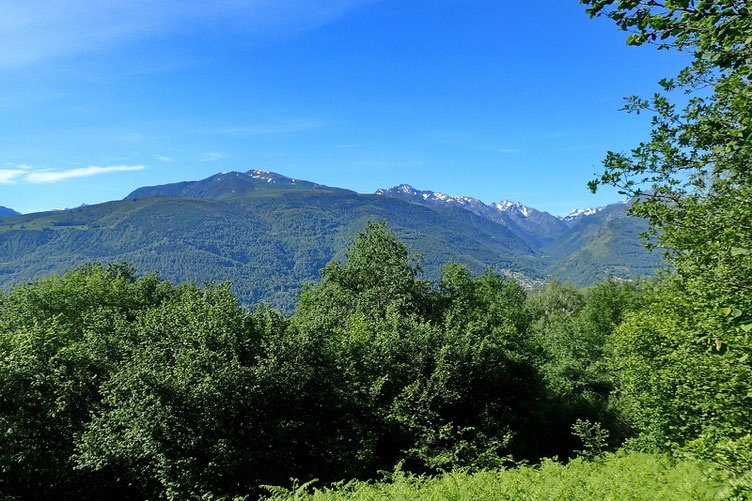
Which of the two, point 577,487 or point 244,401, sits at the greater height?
point 244,401

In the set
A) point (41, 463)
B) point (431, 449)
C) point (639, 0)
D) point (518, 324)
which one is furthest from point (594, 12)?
point (518, 324)

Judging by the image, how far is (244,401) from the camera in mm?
18125

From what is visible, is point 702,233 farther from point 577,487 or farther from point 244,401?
point 244,401

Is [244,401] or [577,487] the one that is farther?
[244,401]

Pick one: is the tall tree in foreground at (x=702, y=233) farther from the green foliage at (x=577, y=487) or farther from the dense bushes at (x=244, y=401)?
the dense bushes at (x=244, y=401)

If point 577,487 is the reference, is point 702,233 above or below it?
above

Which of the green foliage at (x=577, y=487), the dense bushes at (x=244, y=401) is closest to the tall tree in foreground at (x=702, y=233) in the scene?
the green foliage at (x=577, y=487)

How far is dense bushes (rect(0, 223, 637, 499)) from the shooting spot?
55.0ft

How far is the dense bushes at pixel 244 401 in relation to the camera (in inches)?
660

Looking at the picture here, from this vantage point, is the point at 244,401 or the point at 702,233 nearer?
the point at 702,233

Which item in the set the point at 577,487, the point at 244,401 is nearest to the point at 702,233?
the point at 577,487

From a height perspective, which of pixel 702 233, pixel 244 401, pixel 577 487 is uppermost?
pixel 702 233

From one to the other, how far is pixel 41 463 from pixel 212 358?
7903mm

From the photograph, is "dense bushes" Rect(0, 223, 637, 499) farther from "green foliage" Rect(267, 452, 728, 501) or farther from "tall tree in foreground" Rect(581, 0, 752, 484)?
"tall tree in foreground" Rect(581, 0, 752, 484)
